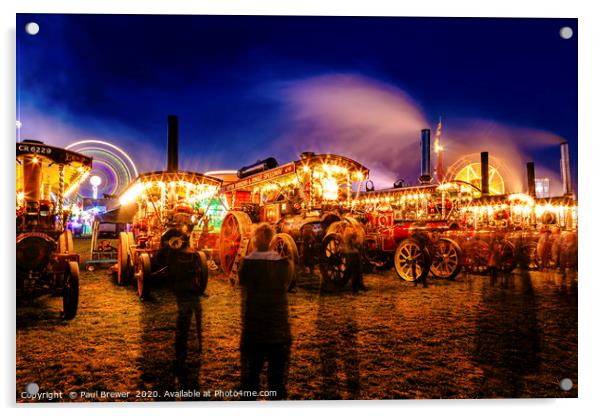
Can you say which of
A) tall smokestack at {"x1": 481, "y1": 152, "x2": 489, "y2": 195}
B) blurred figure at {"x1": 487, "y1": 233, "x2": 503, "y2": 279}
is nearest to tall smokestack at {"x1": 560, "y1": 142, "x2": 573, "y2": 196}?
tall smokestack at {"x1": 481, "y1": 152, "x2": 489, "y2": 195}

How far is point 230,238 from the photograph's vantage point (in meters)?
5.70

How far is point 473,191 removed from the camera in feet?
22.3

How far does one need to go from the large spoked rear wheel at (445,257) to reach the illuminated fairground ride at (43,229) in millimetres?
5602

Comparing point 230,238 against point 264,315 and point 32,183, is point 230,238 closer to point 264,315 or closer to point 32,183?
point 264,315

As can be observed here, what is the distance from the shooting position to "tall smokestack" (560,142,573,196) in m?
3.36

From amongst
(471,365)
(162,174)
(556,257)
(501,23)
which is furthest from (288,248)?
(556,257)

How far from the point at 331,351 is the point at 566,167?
2.94 m

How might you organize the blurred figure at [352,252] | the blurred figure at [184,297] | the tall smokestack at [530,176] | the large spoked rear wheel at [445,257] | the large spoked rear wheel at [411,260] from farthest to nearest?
1. the large spoked rear wheel at [445,257]
2. the large spoked rear wheel at [411,260]
3. the blurred figure at [352,252]
4. the tall smokestack at [530,176]
5. the blurred figure at [184,297]

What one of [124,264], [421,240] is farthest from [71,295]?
[421,240]

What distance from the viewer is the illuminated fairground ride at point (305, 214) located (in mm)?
4844

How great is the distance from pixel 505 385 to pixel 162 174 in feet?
15.0

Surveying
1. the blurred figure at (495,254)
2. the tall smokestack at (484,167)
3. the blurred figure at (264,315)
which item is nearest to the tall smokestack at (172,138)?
the blurred figure at (264,315)

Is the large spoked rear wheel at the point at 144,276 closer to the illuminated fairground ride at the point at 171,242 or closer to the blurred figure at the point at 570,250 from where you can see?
the illuminated fairground ride at the point at 171,242

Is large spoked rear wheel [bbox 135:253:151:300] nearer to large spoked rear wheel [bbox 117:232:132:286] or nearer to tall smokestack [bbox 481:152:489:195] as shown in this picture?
large spoked rear wheel [bbox 117:232:132:286]
